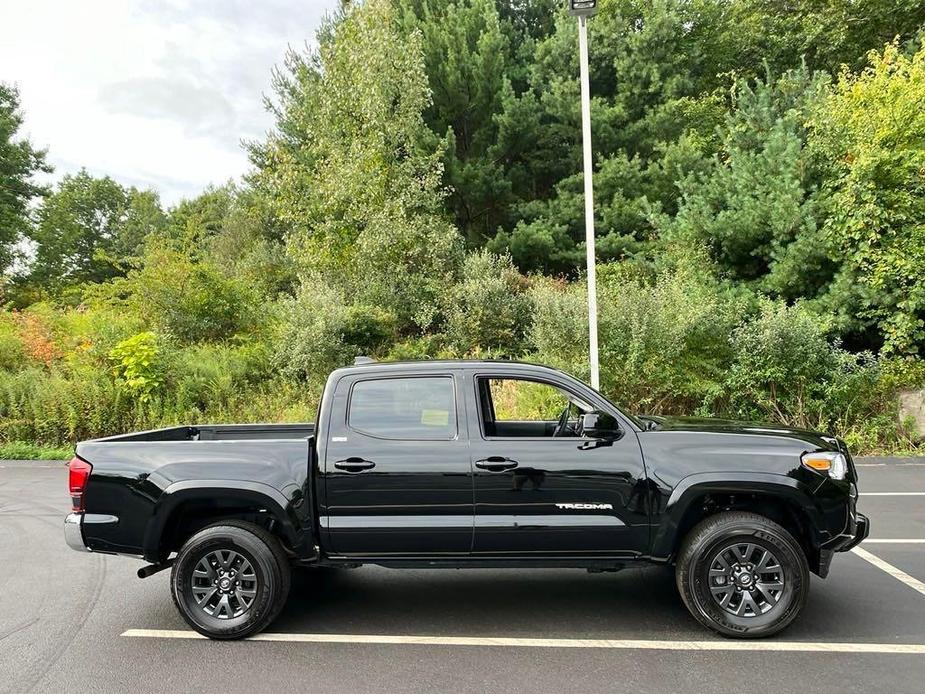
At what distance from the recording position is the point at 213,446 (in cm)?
452

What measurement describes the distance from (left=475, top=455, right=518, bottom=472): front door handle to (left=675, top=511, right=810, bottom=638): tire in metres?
1.29

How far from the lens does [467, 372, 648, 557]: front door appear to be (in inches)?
169

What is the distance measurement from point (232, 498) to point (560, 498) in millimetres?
2258

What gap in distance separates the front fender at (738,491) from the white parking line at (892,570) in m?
1.49

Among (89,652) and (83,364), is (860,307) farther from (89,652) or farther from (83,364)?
(83,364)

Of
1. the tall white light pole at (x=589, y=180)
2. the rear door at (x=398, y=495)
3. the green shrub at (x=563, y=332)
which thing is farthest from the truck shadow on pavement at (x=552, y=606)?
the green shrub at (x=563, y=332)

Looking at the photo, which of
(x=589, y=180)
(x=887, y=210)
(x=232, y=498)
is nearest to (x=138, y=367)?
(x=589, y=180)

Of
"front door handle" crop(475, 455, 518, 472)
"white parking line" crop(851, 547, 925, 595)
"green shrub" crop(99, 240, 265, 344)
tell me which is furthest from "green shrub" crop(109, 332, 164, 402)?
"white parking line" crop(851, 547, 925, 595)

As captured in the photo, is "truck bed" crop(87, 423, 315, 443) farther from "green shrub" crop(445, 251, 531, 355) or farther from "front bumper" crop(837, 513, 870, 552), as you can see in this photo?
"green shrub" crop(445, 251, 531, 355)

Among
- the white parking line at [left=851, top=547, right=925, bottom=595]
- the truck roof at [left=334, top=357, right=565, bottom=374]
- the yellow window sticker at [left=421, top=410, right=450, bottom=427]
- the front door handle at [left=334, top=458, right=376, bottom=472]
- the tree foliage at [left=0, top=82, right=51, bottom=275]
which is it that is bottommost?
the white parking line at [left=851, top=547, right=925, bottom=595]

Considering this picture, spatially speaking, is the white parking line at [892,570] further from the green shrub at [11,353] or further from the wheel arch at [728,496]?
the green shrub at [11,353]

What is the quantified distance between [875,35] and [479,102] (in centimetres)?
1379

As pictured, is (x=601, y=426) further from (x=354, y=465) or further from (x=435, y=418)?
(x=354, y=465)

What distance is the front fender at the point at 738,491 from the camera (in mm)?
4223
